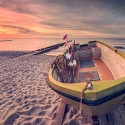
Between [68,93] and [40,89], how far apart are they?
443 centimetres

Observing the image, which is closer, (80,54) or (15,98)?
(15,98)

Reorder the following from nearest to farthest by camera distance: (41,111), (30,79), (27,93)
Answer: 1. (41,111)
2. (27,93)
3. (30,79)

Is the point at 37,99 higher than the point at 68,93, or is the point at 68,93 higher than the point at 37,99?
the point at 68,93

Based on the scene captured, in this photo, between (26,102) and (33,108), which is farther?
(26,102)

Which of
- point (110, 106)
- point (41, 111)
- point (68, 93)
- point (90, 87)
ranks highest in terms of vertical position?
point (90, 87)

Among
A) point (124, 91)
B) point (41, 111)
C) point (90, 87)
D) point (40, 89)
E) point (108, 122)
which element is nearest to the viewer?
point (90, 87)

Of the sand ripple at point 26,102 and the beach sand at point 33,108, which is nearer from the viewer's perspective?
the beach sand at point 33,108

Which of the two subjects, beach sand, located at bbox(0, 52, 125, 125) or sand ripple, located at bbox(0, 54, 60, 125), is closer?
beach sand, located at bbox(0, 52, 125, 125)

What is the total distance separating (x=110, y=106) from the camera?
4.02 meters

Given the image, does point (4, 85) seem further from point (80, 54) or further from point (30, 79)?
point (80, 54)

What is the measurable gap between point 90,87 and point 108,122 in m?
1.99

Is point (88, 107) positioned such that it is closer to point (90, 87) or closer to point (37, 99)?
point (90, 87)

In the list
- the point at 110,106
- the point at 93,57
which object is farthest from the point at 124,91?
the point at 93,57

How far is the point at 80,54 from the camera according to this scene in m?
12.4
